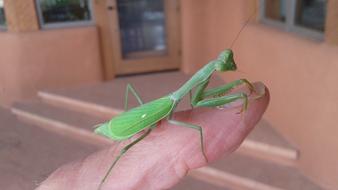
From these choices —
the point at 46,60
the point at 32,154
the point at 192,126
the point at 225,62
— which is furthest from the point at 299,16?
the point at 46,60

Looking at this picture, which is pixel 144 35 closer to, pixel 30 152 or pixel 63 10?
pixel 63 10

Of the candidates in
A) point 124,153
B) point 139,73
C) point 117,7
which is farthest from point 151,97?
point 124,153

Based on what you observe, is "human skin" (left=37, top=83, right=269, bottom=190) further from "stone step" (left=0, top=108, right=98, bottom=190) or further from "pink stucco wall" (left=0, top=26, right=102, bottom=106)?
"pink stucco wall" (left=0, top=26, right=102, bottom=106)

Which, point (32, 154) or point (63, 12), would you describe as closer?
point (32, 154)

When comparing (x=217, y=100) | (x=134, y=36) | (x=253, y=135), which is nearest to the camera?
(x=217, y=100)

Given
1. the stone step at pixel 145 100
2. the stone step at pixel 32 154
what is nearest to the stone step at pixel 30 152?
the stone step at pixel 32 154

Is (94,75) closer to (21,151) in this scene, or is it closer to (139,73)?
(139,73)
